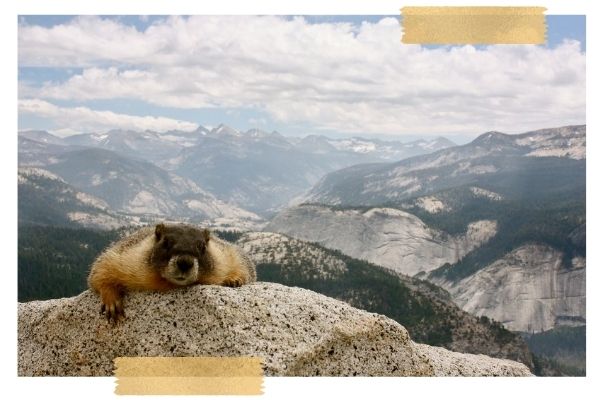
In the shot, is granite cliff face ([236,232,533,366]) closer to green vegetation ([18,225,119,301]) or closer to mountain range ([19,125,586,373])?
mountain range ([19,125,586,373])

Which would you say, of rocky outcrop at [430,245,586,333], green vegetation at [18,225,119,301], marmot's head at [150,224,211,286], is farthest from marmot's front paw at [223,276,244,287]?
rocky outcrop at [430,245,586,333]

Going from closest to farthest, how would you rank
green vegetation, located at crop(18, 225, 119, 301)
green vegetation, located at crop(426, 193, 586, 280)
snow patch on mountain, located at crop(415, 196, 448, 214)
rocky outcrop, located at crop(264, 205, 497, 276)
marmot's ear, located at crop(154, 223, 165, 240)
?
marmot's ear, located at crop(154, 223, 165, 240) < green vegetation, located at crop(18, 225, 119, 301) < green vegetation, located at crop(426, 193, 586, 280) < rocky outcrop, located at crop(264, 205, 497, 276) < snow patch on mountain, located at crop(415, 196, 448, 214)

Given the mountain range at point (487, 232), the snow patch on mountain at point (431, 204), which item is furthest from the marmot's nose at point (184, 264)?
the snow patch on mountain at point (431, 204)

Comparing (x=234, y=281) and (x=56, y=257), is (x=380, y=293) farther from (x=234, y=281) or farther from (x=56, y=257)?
(x=234, y=281)

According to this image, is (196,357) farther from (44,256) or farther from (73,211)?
(73,211)

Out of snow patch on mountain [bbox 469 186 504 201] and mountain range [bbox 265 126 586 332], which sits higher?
snow patch on mountain [bbox 469 186 504 201]

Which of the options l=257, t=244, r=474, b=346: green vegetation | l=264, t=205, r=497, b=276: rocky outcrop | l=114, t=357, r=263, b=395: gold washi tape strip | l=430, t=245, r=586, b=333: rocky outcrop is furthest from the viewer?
l=264, t=205, r=497, b=276: rocky outcrop

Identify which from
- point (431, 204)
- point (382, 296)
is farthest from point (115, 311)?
point (431, 204)

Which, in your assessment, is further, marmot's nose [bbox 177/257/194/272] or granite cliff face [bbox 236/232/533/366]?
granite cliff face [bbox 236/232/533/366]
